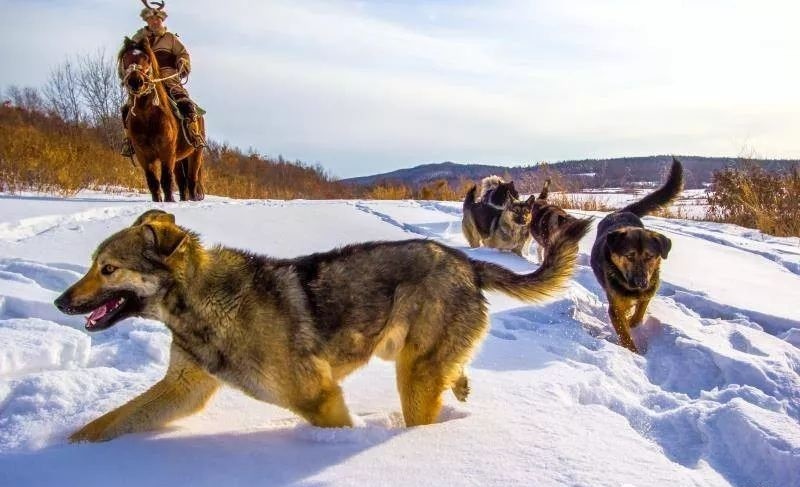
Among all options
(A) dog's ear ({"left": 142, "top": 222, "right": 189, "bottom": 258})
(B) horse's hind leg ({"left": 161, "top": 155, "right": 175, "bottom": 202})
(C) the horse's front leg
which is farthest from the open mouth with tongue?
(B) horse's hind leg ({"left": 161, "top": 155, "right": 175, "bottom": 202})

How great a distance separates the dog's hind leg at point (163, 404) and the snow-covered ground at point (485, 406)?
0.09 meters

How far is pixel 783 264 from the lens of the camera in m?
11.4

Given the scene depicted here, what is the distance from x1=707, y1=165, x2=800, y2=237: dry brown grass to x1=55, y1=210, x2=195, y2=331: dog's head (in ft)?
56.2

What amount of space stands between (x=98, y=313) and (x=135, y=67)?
9129 millimetres

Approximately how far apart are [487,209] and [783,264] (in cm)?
572

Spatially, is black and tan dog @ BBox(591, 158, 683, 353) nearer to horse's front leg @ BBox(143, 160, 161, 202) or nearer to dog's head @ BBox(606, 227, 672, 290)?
dog's head @ BBox(606, 227, 672, 290)

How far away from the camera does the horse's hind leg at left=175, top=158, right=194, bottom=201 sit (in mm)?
14867

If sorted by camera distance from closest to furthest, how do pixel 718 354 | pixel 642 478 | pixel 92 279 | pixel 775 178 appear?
pixel 642 478
pixel 92 279
pixel 718 354
pixel 775 178

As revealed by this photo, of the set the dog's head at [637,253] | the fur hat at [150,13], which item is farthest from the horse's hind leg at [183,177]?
the dog's head at [637,253]

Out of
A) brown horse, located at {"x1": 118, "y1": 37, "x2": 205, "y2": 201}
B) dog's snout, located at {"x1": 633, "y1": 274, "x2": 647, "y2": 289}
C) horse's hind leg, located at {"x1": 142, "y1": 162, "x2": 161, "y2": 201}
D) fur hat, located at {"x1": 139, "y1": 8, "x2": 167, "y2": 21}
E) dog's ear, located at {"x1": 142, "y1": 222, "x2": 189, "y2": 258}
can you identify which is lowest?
dog's snout, located at {"x1": 633, "y1": 274, "x2": 647, "y2": 289}

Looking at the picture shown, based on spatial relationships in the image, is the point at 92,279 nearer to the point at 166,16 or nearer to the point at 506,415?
the point at 506,415

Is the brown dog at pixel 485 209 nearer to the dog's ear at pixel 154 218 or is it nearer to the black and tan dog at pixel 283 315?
the black and tan dog at pixel 283 315

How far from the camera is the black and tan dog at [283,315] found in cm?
355

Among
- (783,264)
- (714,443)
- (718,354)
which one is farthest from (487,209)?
(714,443)
